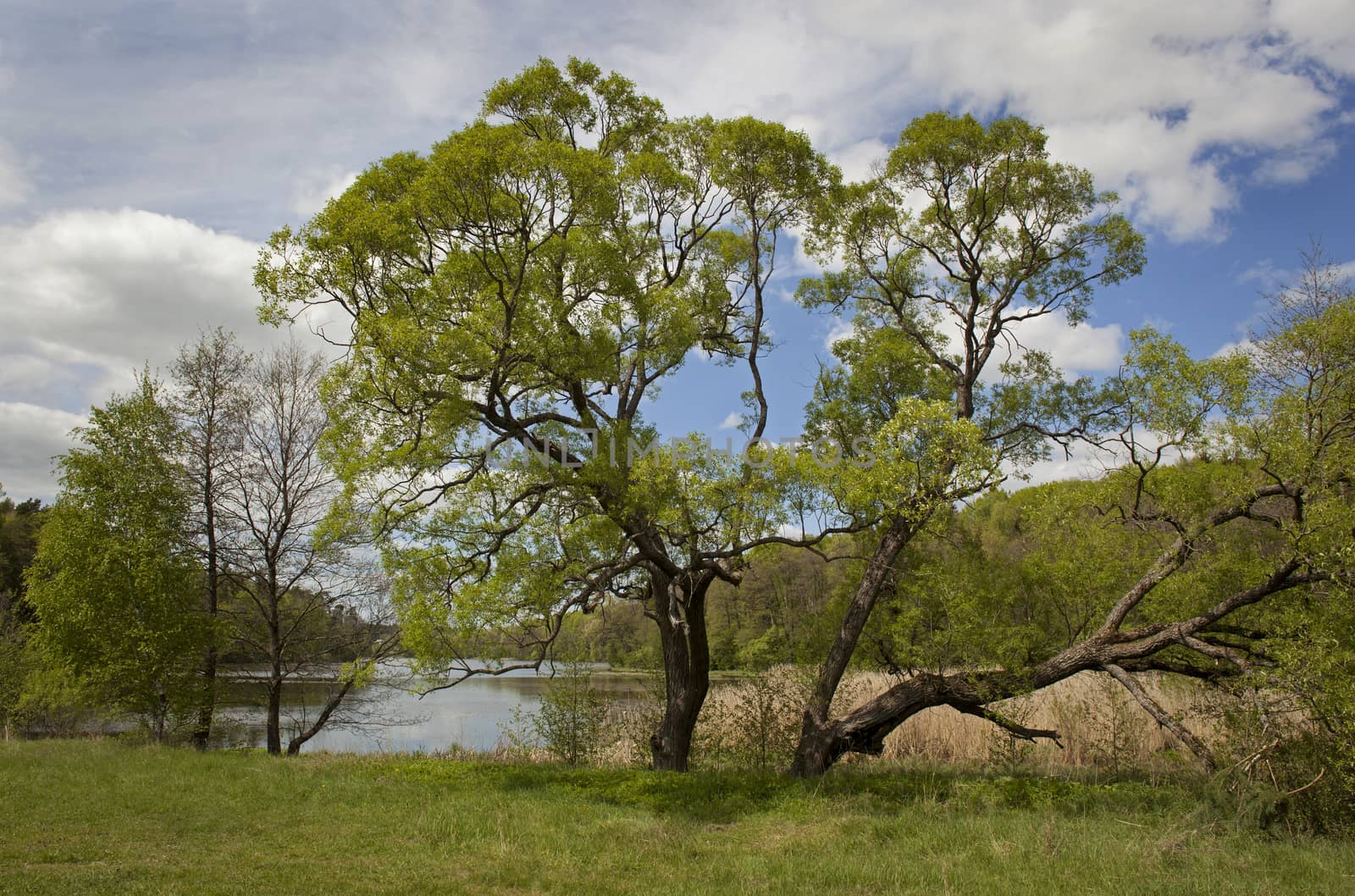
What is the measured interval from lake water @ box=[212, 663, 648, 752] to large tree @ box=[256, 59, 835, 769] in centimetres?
215

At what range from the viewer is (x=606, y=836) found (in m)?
8.04

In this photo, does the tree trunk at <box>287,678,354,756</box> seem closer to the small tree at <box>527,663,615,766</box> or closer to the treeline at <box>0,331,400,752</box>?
the treeline at <box>0,331,400,752</box>

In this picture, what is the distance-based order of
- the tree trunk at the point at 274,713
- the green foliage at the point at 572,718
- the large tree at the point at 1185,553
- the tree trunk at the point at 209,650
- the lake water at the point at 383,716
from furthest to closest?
the lake water at the point at 383,716
the tree trunk at the point at 274,713
the tree trunk at the point at 209,650
the green foliage at the point at 572,718
the large tree at the point at 1185,553

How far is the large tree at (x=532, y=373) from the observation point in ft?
33.3

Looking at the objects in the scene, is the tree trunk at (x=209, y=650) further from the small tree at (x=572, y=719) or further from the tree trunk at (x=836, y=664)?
the tree trunk at (x=836, y=664)

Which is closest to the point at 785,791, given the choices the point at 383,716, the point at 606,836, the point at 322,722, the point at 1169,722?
the point at 606,836

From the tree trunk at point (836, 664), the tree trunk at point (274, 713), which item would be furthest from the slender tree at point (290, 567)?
the tree trunk at point (836, 664)

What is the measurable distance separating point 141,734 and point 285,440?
21.3 ft

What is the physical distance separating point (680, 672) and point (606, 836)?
471 centimetres

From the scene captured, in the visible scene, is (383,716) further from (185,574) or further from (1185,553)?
(1185,553)

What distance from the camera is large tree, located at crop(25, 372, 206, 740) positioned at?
14531 millimetres

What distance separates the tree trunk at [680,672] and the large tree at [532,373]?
3 cm

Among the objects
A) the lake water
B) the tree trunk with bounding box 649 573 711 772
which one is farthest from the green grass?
the lake water

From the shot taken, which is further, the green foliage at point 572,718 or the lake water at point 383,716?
the lake water at point 383,716
